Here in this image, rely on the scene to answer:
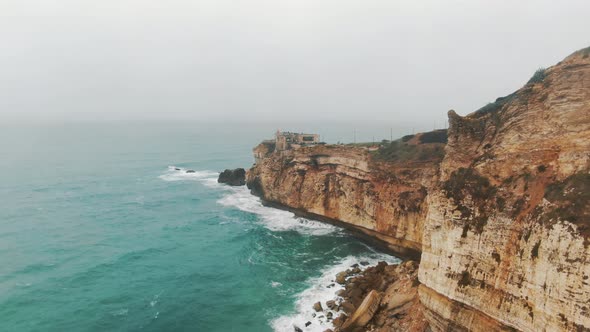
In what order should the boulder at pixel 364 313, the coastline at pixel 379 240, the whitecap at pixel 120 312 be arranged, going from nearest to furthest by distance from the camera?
the boulder at pixel 364 313 → the whitecap at pixel 120 312 → the coastline at pixel 379 240

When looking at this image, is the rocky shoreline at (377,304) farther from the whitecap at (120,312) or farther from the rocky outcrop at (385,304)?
the whitecap at (120,312)

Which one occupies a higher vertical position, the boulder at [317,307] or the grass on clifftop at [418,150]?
the grass on clifftop at [418,150]

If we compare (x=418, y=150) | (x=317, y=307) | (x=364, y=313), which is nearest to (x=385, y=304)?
(x=364, y=313)

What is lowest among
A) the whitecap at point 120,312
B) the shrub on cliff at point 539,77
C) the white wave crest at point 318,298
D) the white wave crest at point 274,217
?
the white wave crest at point 318,298

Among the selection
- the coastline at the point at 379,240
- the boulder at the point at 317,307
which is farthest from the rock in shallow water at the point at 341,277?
the coastline at the point at 379,240

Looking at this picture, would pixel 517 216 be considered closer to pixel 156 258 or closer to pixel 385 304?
pixel 385 304

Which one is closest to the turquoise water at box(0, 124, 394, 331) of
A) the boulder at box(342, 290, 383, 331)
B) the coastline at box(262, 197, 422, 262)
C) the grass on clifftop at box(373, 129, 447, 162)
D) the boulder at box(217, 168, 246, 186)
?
the coastline at box(262, 197, 422, 262)

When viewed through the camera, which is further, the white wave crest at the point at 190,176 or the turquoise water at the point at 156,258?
the white wave crest at the point at 190,176

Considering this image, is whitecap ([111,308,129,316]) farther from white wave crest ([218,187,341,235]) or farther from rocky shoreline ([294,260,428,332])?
white wave crest ([218,187,341,235])
